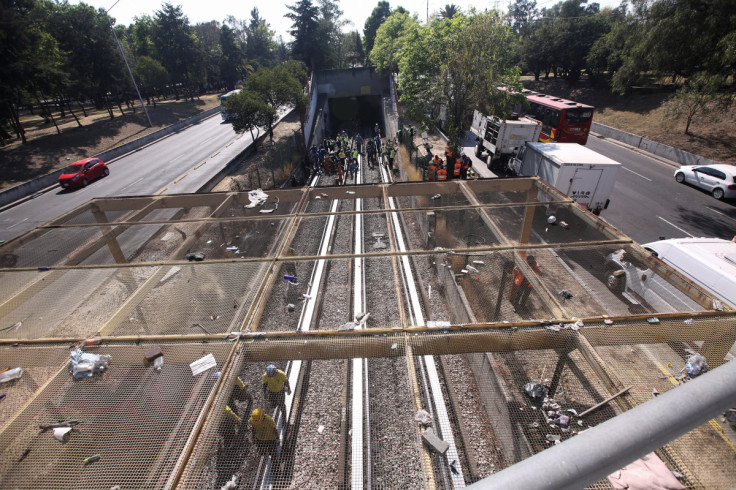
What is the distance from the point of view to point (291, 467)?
500 centimetres

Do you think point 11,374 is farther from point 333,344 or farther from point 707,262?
point 707,262

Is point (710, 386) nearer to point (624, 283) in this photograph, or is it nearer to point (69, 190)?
point (624, 283)

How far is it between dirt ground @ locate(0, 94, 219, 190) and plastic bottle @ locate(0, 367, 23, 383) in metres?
24.0

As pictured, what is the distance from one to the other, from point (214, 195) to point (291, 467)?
6.91m

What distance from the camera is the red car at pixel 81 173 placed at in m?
19.8

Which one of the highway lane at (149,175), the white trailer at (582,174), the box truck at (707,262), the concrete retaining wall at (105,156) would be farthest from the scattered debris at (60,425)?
the concrete retaining wall at (105,156)

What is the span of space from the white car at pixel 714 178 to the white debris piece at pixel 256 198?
2070cm

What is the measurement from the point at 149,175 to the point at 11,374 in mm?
22017

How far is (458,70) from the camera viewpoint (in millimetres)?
15266

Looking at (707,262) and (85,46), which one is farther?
(85,46)

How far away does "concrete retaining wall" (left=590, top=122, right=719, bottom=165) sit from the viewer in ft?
64.2

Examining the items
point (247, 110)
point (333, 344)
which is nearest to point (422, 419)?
point (333, 344)

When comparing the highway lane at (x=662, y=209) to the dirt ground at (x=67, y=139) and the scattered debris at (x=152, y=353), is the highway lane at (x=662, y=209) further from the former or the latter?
the dirt ground at (x=67, y=139)

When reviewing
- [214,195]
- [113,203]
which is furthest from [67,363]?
[113,203]
